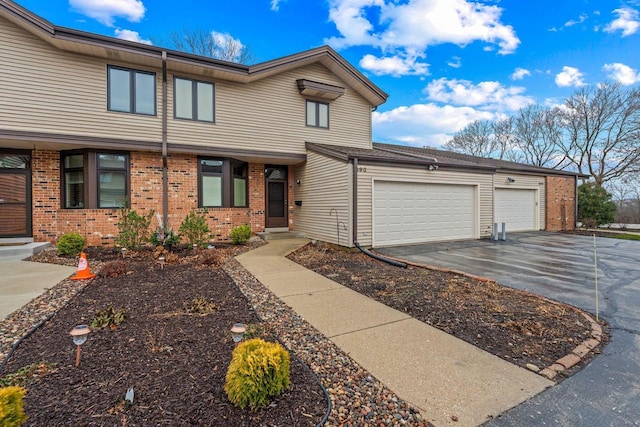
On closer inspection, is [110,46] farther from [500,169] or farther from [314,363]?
[500,169]

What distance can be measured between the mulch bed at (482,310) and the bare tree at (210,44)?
18.2 meters

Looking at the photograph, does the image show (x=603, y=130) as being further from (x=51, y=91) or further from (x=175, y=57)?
(x=51, y=91)

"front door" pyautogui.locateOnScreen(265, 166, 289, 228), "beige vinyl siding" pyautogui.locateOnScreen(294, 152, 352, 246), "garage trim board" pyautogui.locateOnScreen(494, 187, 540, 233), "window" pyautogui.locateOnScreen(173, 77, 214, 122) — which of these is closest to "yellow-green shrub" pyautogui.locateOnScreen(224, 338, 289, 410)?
"beige vinyl siding" pyautogui.locateOnScreen(294, 152, 352, 246)

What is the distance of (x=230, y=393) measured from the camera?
217cm

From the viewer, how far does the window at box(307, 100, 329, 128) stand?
11.6 metres

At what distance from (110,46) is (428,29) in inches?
431

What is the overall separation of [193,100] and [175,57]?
127 centimetres

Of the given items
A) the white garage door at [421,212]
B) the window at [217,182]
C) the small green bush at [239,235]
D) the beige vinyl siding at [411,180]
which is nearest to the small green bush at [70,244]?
the window at [217,182]

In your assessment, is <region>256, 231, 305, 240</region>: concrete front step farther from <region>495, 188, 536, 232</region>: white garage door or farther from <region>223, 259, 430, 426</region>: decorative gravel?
<region>495, 188, 536, 232</region>: white garage door

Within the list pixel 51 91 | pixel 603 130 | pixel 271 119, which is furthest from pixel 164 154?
pixel 603 130

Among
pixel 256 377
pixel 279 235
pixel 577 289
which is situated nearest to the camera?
pixel 256 377

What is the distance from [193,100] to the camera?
32.0 ft

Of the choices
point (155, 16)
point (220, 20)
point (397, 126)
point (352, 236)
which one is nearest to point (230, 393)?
point (352, 236)

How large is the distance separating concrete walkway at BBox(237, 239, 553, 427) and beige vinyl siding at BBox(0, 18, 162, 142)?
25.5 ft
